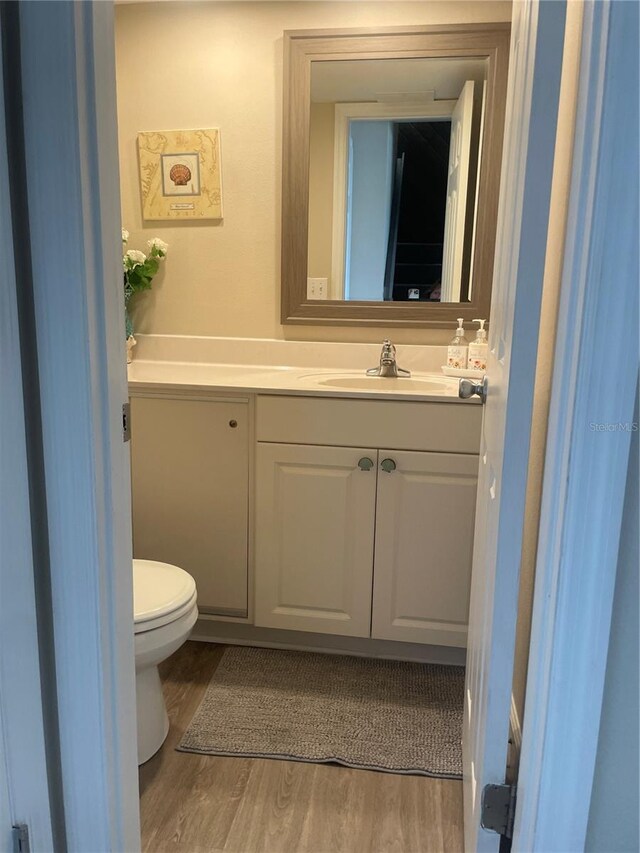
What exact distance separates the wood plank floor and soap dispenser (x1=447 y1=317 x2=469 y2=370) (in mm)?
1236

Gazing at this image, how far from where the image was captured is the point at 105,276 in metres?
0.95

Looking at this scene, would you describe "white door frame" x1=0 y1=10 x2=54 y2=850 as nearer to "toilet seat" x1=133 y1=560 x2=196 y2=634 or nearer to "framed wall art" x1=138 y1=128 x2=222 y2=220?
"toilet seat" x1=133 y1=560 x2=196 y2=634

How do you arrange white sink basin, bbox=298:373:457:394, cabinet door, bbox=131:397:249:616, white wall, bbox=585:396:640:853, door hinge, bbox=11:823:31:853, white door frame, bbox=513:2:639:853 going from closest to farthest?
white door frame, bbox=513:2:639:853
white wall, bbox=585:396:640:853
door hinge, bbox=11:823:31:853
cabinet door, bbox=131:397:249:616
white sink basin, bbox=298:373:457:394

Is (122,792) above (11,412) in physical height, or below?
below

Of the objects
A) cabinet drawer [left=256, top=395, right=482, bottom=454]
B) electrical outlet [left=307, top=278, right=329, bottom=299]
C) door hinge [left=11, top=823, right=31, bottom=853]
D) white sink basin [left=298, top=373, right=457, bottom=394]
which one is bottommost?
door hinge [left=11, top=823, right=31, bottom=853]

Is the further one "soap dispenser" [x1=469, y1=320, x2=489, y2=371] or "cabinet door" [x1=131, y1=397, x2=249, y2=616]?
"soap dispenser" [x1=469, y1=320, x2=489, y2=371]

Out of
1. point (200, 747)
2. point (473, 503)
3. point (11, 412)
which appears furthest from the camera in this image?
A: point (473, 503)

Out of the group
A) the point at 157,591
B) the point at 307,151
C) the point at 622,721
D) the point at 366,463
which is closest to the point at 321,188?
the point at 307,151

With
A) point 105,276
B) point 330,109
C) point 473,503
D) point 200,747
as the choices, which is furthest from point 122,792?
point 330,109

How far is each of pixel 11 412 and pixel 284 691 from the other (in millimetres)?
1306

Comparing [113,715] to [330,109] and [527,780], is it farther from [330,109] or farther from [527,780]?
[330,109]

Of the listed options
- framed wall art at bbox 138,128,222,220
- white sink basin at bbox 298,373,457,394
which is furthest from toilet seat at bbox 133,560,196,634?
framed wall art at bbox 138,128,222,220

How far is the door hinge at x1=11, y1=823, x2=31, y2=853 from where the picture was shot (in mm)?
1032

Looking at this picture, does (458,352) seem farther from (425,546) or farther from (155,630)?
(155,630)
